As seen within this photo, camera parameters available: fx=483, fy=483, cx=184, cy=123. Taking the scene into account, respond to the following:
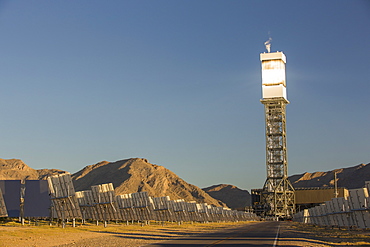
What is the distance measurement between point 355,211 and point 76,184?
536 ft

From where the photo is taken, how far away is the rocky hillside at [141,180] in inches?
6727

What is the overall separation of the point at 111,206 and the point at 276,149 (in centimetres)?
9880

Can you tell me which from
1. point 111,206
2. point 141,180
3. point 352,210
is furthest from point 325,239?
point 141,180

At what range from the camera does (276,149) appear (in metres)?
149

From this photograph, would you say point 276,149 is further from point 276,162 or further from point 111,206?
point 111,206

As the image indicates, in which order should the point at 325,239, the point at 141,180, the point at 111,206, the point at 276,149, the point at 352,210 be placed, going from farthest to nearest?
1. the point at 141,180
2. the point at 276,149
3. the point at 111,206
4. the point at 352,210
5. the point at 325,239

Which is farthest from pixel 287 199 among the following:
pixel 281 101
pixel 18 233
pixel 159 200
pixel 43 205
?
pixel 18 233

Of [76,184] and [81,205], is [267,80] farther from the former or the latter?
[81,205]

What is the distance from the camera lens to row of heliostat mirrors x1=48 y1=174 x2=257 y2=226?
50688mm

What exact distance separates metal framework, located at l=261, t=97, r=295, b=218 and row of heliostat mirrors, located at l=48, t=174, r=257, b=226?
5007cm

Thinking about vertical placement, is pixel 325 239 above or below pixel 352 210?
below

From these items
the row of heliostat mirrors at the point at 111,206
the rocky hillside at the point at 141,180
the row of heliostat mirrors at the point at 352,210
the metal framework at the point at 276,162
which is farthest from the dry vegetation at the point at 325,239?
the rocky hillside at the point at 141,180

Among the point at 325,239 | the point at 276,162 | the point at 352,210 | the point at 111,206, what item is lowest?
the point at 325,239

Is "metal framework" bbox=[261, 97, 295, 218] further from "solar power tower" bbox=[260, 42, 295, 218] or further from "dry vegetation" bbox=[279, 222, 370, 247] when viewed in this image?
"dry vegetation" bbox=[279, 222, 370, 247]
